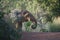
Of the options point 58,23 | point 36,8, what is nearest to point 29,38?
point 58,23

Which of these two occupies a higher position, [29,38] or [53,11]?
[53,11]

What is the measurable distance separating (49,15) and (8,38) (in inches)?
363

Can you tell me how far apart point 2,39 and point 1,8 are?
1005mm

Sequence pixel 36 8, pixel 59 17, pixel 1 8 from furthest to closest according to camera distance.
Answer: pixel 36 8, pixel 59 17, pixel 1 8

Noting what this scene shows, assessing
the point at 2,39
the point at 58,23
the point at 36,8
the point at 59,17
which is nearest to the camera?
the point at 2,39

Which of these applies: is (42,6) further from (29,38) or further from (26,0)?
(29,38)

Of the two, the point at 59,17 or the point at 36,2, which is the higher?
the point at 36,2

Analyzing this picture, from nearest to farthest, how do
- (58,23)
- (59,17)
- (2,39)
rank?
(2,39)
(58,23)
(59,17)

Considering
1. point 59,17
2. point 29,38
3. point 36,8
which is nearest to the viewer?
point 29,38

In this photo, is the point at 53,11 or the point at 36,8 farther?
the point at 36,8

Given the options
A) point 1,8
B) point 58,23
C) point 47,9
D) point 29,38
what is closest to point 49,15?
point 47,9

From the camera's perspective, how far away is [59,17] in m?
14.0

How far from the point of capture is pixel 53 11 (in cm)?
1406

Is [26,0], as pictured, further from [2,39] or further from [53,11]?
[2,39]
